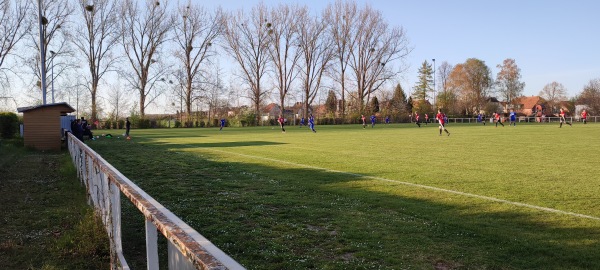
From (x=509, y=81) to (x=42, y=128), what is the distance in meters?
91.5

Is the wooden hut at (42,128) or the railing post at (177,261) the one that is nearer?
the railing post at (177,261)

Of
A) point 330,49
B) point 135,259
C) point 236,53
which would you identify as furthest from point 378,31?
point 135,259

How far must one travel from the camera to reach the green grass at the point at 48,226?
193 inches

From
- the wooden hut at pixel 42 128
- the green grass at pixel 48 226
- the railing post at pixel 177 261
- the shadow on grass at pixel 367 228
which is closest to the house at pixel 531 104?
the wooden hut at pixel 42 128

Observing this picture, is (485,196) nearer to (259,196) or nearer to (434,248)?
(434,248)

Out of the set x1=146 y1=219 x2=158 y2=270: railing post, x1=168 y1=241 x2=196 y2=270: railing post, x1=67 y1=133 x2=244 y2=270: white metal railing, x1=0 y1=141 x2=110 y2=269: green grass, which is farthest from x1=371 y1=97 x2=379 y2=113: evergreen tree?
x1=168 y1=241 x2=196 y2=270: railing post

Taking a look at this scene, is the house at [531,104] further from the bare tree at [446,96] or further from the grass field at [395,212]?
the grass field at [395,212]

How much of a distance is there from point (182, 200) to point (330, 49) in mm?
66680

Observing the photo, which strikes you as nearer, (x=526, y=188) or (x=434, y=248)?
(x=434, y=248)

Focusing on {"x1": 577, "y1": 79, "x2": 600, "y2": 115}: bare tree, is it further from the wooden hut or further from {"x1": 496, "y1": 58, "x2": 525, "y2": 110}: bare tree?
the wooden hut

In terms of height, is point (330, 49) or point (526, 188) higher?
point (330, 49)

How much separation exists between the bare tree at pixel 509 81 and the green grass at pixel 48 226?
94893mm

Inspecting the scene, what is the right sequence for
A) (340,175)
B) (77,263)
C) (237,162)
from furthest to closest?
(237,162) < (340,175) < (77,263)

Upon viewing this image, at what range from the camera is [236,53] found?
70.3m
